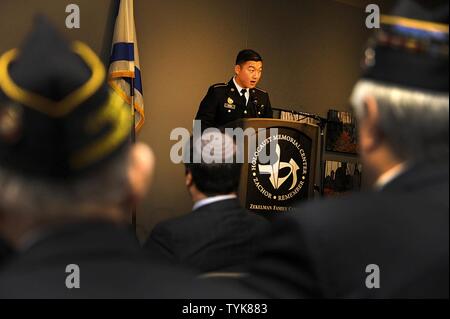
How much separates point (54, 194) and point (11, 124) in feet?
0.36

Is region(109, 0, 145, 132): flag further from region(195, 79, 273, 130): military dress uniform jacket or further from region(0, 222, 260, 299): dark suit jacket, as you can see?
region(0, 222, 260, 299): dark suit jacket

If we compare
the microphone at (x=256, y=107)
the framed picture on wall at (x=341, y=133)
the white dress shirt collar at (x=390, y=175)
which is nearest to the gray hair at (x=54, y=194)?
the white dress shirt collar at (x=390, y=175)

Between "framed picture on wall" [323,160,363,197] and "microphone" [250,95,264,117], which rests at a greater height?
"microphone" [250,95,264,117]

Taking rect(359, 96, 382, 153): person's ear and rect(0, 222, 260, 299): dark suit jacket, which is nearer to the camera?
rect(0, 222, 260, 299): dark suit jacket

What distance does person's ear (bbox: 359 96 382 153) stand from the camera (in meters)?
1.27

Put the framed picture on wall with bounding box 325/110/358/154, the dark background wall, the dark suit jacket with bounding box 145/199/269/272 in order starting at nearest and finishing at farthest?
the dark suit jacket with bounding box 145/199/269/272 → the dark background wall → the framed picture on wall with bounding box 325/110/358/154

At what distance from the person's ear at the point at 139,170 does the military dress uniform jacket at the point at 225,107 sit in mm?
4813

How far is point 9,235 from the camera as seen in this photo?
0.95 meters

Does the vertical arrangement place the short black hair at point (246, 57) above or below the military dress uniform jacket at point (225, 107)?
above

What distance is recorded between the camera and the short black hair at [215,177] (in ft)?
8.70

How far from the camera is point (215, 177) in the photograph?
269 cm

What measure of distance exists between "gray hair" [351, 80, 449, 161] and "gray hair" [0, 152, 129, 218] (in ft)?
1.85

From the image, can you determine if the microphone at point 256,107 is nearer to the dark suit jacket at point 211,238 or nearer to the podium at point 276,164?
the podium at point 276,164

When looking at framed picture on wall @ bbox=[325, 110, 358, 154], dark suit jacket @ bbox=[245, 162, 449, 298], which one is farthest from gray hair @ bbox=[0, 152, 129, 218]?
framed picture on wall @ bbox=[325, 110, 358, 154]
